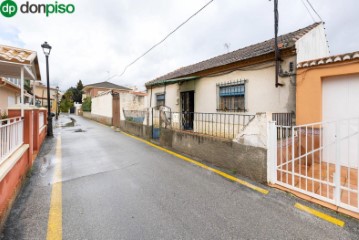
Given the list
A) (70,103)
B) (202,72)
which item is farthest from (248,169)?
(70,103)

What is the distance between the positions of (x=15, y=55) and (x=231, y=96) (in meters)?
6.92

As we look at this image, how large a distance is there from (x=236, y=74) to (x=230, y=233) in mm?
6288

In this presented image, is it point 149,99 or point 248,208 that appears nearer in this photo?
point 248,208

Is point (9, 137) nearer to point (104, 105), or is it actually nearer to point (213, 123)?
point (213, 123)

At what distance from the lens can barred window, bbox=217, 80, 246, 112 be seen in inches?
294

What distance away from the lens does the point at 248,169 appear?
446 centimetres

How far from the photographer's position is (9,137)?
3.69 meters

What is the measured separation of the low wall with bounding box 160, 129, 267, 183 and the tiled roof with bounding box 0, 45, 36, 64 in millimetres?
4794

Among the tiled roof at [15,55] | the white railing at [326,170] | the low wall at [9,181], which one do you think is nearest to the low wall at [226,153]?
the white railing at [326,170]

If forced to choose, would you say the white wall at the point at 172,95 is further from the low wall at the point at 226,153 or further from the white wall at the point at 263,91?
the low wall at the point at 226,153

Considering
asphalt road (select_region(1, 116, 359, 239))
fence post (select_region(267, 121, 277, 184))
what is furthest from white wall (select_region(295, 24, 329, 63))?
asphalt road (select_region(1, 116, 359, 239))

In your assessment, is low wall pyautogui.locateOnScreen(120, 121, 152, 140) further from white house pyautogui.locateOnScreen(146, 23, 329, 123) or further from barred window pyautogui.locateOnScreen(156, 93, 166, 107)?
white house pyautogui.locateOnScreen(146, 23, 329, 123)

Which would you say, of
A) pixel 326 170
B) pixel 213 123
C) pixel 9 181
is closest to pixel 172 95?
pixel 213 123

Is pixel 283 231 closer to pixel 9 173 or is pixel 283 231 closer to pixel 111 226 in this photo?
pixel 111 226
